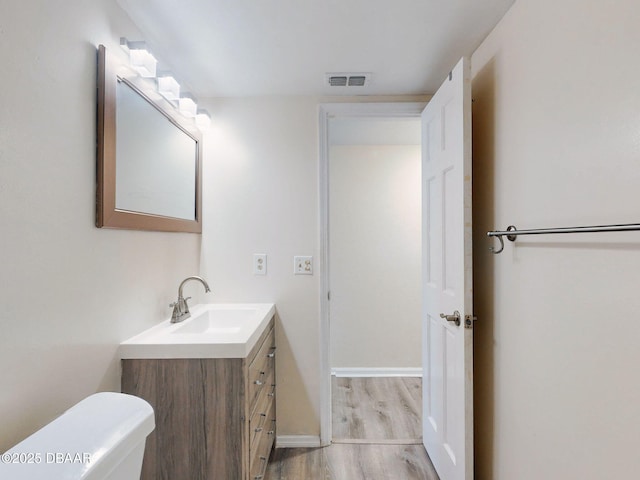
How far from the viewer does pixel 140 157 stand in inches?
53.8

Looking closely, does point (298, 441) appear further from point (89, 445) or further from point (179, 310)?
point (89, 445)

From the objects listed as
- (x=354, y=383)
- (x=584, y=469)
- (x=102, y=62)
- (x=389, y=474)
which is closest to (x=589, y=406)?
(x=584, y=469)

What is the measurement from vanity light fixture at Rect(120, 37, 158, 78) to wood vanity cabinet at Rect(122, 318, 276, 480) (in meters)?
1.16

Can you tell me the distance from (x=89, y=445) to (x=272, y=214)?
4.99ft

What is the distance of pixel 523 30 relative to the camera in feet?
3.99

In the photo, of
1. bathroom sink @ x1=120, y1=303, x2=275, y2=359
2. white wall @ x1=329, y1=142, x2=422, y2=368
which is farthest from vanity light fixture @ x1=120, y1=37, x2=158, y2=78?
white wall @ x1=329, y1=142, x2=422, y2=368

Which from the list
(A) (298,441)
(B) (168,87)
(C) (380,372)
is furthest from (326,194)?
(C) (380,372)

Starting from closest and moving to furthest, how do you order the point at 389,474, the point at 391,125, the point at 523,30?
the point at 523,30
the point at 389,474
the point at 391,125

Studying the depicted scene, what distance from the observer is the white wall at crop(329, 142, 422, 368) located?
3.01 metres

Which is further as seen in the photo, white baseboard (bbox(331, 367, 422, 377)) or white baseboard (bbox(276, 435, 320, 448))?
white baseboard (bbox(331, 367, 422, 377))

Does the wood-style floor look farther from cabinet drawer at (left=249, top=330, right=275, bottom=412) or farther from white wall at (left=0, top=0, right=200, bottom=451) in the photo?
white wall at (left=0, top=0, right=200, bottom=451)

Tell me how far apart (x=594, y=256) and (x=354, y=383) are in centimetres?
240

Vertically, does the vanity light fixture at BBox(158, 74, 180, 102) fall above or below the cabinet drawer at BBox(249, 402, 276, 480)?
above

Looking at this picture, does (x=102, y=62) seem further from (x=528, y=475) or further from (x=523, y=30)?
(x=528, y=475)
